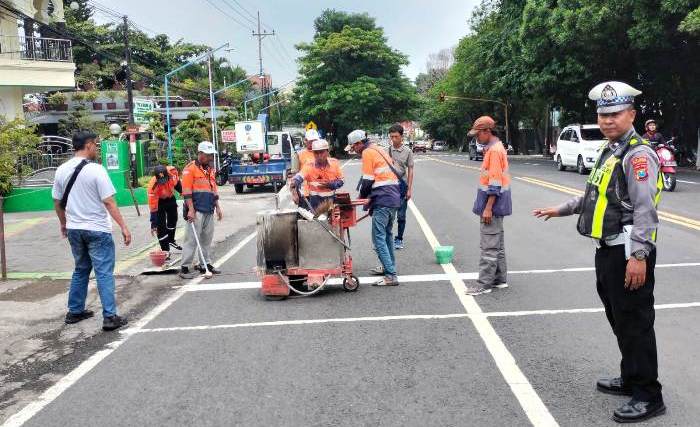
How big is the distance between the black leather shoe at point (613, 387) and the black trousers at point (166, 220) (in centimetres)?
770

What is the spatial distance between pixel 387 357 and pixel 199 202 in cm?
481

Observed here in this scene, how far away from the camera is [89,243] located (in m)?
6.68

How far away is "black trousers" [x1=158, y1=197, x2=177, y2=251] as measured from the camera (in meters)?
10.8

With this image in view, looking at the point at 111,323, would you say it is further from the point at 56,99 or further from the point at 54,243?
the point at 56,99

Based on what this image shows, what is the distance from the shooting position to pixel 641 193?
390 cm

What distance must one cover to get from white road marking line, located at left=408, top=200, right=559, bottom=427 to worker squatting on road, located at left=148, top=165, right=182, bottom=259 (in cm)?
508

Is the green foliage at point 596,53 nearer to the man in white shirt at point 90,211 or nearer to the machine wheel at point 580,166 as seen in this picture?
the machine wheel at point 580,166

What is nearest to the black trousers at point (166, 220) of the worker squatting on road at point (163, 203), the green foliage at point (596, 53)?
the worker squatting on road at point (163, 203)

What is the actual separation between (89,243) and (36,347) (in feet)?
3.53

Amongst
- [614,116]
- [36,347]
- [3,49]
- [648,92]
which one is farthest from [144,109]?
[614,116]

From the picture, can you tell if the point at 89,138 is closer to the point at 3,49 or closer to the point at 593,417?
the point at 593,417

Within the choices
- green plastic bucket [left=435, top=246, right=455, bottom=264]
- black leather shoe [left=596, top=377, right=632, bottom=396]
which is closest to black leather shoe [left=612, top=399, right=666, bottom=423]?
black leather shoe [left=596, top=377, right=632, bottom=396]

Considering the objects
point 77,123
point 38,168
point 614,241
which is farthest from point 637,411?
point 77,123

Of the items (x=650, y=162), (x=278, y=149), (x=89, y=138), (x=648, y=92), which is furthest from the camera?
(x=278, y=149)
